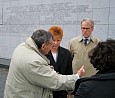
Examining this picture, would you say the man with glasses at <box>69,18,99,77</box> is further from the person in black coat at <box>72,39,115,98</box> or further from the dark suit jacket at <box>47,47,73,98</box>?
the person in black coat at <box>72,39,115,98</box>

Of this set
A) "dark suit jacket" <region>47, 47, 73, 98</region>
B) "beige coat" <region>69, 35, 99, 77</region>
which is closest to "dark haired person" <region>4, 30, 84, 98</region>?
"dark suit jacket" <region>47, 47, 73, 98</region>

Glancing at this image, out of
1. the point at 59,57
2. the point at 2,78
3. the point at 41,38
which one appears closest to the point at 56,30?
the point at 59,57

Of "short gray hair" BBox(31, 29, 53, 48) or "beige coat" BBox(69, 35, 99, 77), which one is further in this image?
"beige coat" BBox(69, 35, 99, 77)

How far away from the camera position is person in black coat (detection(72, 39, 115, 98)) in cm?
205

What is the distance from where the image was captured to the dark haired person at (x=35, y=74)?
2529mm

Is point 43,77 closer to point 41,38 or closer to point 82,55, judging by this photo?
point 41,38

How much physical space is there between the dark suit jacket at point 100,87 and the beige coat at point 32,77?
0.53 m

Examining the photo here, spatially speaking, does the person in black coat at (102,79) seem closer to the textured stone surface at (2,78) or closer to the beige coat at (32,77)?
the beige coat at (32,77)

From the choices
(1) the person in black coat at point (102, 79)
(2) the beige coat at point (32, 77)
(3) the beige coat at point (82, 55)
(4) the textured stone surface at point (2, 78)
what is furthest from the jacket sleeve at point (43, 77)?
(4) the textured stone surface at point (2, 78)

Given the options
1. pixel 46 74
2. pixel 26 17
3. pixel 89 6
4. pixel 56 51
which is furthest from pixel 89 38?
pixel 26 17

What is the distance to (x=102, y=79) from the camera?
6.72 feet

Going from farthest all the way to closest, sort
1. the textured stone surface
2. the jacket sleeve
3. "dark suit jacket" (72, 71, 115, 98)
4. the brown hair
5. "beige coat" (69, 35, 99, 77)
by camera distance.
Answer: the textured stone surface → "beige coat" (69, 35, 99, 77) → the brown hair → the jacket sleeve → "dark suit jacket" (72, 71, 115, 98)

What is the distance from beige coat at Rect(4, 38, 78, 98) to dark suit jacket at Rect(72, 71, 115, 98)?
20.7 inches

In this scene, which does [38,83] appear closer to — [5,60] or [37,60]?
[37,60]
